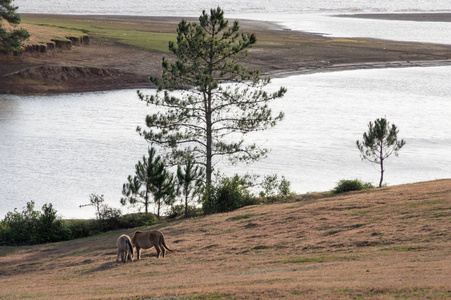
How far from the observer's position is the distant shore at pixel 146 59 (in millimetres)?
66250

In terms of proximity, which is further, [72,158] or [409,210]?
[72,158]

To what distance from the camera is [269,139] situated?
1764 inches

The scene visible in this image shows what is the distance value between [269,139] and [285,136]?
1602mm

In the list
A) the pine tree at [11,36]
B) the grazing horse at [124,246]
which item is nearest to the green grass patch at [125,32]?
the pine tree at [11,36]

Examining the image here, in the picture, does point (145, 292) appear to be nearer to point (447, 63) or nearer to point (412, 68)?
point (412, 68)

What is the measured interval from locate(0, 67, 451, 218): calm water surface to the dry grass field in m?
9.78

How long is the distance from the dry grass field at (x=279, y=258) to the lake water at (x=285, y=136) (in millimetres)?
9800

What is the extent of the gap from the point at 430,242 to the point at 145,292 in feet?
24.3

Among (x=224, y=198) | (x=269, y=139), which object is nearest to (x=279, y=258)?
(x=224, y=198)

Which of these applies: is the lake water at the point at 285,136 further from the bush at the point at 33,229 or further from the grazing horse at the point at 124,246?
the grazing horse at the point at 124,246

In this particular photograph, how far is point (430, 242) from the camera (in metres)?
14.5

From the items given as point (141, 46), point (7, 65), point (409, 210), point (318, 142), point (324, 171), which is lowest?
point (409, 210)

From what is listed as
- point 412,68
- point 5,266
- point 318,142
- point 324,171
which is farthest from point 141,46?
point 5,266

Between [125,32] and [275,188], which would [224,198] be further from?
[125,32]
